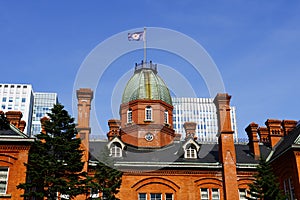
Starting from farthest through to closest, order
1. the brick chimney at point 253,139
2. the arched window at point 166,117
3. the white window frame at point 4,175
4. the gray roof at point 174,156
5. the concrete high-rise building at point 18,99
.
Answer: the concrete high-rise building at point 18,99 < the arched window at point 166,117 < the brick chimney at point 253,139 < the gray roof at point 174,156 < the white window frame at point 4,175

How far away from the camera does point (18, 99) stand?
5846 inches

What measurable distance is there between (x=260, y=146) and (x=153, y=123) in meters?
11.1

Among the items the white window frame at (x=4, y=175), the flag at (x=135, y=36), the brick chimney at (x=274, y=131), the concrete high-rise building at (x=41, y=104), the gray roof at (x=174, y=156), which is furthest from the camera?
the concrete high-rise building at (x=41, y=104)

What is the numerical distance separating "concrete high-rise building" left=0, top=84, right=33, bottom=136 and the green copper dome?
11029 centimetres

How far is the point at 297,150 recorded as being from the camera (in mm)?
30750

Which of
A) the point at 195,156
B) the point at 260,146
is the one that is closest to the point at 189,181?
the point at 195,156

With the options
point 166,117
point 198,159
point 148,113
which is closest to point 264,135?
point 198,159

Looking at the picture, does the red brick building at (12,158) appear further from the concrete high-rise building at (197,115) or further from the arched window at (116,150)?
the concrete high-rise building at (197,115)

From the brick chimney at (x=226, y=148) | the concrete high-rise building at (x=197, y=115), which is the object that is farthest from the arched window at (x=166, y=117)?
the concrete high-rise building at (x=197, y=115)

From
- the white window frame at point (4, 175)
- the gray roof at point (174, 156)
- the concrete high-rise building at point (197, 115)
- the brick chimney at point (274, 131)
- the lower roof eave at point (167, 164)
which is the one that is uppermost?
the concrete high-rise building at point (197, 115)

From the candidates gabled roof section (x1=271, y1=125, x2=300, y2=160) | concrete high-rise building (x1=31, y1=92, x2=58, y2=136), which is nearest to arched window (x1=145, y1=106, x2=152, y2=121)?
gabled roof section (x1=271, y1=125, x2=300, y2=160)

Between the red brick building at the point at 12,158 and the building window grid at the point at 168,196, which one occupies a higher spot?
the red brick building at the point at 12,158

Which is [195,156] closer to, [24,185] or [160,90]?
[160,90]

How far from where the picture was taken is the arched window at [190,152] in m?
35.7
